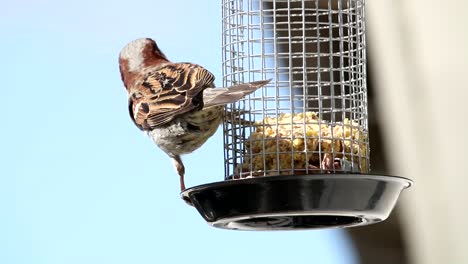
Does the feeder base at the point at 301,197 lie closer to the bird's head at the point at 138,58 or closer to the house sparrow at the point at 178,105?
the house sparrow at the point at 178,105

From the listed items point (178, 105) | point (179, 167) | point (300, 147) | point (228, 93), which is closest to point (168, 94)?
point (178, 105)

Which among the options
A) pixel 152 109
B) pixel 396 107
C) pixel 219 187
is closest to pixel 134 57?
pixel 152 109

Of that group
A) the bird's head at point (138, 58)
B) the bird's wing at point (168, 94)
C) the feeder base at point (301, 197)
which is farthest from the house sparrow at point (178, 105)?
the feeder base at point (301, 197)

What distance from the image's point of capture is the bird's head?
708cm

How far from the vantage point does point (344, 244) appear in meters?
6.64

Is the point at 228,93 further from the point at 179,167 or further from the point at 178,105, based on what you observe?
the point at 179,167

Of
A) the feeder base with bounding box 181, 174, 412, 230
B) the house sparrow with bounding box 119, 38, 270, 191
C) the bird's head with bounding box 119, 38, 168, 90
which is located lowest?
the feeder base with bounding box 181, 174, 412, 230

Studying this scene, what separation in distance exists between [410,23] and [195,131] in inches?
50.7

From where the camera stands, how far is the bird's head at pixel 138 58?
708cm

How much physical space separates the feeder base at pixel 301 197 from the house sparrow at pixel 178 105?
0.54 meters

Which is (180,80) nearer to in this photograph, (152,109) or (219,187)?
(152,109)

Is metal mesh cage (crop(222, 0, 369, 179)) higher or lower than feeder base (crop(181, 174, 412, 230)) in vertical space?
higher

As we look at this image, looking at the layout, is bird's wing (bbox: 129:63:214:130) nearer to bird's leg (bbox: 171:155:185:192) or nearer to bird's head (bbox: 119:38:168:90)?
bird's leg (bbox: 171:155:185:192)

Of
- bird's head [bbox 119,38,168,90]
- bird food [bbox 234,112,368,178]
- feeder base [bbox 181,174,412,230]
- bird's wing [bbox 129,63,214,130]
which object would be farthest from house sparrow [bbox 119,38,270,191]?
feeder base [bbox 181,174,412,230]
